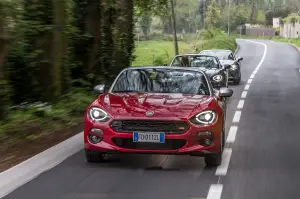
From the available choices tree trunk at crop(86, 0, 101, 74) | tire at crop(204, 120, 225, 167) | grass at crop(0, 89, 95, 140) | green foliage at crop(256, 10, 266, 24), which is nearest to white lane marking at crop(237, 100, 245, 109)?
grass at crop(0, 89, 95, 140)

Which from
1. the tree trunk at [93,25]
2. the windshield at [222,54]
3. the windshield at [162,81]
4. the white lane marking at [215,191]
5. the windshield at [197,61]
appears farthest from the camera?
the windshield at [222,54]

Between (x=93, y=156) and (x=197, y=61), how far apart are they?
1119 centimetres

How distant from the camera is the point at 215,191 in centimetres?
684

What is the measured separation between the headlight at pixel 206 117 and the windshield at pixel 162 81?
1029 mm

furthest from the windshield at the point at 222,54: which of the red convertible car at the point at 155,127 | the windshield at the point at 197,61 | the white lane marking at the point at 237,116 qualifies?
the red convertible car at the point at 155,127

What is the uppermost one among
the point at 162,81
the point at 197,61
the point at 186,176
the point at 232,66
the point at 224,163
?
the point at 162,81

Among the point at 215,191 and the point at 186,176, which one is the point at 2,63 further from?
the point at 215,191

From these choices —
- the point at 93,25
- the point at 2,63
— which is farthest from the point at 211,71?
the point at 2,63

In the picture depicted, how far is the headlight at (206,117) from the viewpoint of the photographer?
811 cm

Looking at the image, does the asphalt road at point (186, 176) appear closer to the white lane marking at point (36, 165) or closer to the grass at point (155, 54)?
the white lane marking at point (36, 165)

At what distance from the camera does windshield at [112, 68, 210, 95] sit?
9.27 meters

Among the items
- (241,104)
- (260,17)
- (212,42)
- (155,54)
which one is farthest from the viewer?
(260,17)

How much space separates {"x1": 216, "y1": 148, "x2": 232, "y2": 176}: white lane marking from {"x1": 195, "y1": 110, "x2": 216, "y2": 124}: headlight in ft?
2.18

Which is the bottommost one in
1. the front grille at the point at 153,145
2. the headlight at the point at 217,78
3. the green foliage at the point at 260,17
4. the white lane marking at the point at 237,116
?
the green foliage at the point at 260,17
